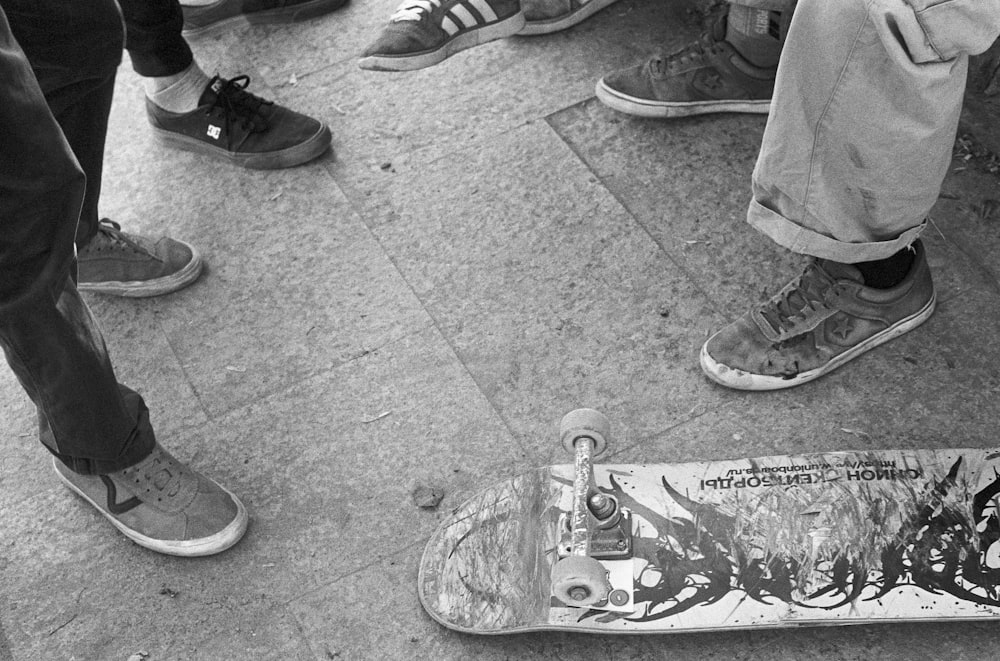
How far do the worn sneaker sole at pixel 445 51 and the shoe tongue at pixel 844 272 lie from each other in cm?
119

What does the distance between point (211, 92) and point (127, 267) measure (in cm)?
67

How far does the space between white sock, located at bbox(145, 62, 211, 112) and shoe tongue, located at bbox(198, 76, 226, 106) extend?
0.5 inches

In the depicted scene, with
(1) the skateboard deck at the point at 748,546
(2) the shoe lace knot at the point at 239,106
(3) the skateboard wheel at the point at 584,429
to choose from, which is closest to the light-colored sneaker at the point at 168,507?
(1) the skateboard deck at the point at 748,546

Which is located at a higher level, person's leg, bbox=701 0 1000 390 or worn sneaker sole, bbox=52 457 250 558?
person's leg, bbox=701 0 1000 390

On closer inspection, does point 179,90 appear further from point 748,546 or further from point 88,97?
point 748,546

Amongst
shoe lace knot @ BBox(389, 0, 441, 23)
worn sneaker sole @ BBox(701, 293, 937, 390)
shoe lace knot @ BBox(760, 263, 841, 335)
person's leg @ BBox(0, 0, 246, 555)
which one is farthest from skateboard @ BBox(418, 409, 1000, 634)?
shoe lace knot @ BBox(389, 0, 441, 23)

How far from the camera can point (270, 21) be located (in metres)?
3.42

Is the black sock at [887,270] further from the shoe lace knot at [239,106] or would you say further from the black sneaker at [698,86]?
the shoe lace knot at [239,106]

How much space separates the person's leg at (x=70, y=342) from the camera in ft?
4.80

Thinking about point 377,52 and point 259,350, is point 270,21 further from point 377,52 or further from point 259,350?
point 259,350

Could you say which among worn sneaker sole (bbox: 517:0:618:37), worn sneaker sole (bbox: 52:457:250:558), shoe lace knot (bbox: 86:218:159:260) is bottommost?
worn sneaker sole (bbox: 52:457:250:558)

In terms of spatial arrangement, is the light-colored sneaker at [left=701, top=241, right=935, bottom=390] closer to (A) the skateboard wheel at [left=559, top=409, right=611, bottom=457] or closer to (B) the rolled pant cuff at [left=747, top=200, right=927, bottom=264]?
(B) the rolled pant cuff at [left=747, top=200, right=927, bottom=264]

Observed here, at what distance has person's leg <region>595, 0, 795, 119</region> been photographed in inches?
110

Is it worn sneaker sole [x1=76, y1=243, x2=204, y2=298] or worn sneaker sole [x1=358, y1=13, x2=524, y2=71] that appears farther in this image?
worn sneaker sole [x1=358, y1=13, x2=524, y2=71]
